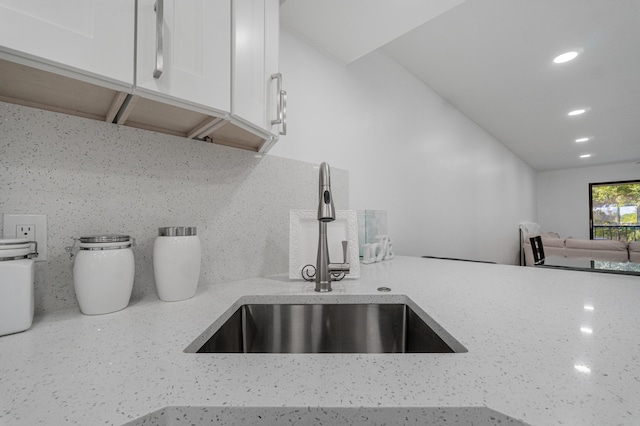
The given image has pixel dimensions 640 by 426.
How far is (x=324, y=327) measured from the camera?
88cm

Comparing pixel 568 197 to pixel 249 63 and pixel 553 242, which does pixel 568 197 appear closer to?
pixel 553 242

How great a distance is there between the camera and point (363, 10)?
1.24 m

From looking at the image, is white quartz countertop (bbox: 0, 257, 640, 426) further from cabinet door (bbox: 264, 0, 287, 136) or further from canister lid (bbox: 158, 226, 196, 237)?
cabinet door (bbox: 264, 0, 287, 136)

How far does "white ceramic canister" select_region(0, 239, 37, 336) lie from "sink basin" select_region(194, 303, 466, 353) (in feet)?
1.62

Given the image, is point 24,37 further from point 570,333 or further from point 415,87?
point 415,87

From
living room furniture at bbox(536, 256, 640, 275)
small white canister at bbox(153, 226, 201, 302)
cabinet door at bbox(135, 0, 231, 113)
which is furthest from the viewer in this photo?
living room furniture at bbox(536, 256, 640, 275)

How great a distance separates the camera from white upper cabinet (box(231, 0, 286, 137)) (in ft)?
2.60

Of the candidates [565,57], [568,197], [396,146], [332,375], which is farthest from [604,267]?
[568,197]

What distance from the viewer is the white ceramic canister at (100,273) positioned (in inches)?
26.1

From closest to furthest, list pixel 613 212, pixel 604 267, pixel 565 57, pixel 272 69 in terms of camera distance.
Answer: pixel 272 69 < pixel 604 267 < pixel 565 57 < pixel 613 212

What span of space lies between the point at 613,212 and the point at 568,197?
1.13 m

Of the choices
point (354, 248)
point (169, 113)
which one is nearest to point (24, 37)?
point (169, 113)

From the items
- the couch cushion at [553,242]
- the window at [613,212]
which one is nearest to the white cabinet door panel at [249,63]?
the couch cushion at [553,242]

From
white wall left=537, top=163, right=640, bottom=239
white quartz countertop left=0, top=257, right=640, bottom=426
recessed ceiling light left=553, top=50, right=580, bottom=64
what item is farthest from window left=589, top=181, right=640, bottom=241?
Answer: white quartz countertop left=0, top=257, right=640, bottom=426
